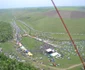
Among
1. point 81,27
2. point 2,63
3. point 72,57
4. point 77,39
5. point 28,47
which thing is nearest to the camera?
point 2,63

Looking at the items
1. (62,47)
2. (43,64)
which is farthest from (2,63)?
(62,47)

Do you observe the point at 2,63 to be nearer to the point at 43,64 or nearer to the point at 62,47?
the point at 43,64

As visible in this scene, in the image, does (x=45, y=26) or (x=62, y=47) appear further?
(x=45, y=26)

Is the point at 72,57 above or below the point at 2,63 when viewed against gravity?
below

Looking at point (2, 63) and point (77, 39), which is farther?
point (77, 39)

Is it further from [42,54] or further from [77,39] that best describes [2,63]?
[77,39]

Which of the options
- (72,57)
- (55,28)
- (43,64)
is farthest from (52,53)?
(55,28)

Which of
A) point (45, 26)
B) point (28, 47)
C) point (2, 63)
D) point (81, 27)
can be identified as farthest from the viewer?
point (45, 26)

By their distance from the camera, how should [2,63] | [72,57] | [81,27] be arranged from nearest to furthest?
[2,63] → [72,57] → [81,27]

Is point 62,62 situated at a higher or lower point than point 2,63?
lower
